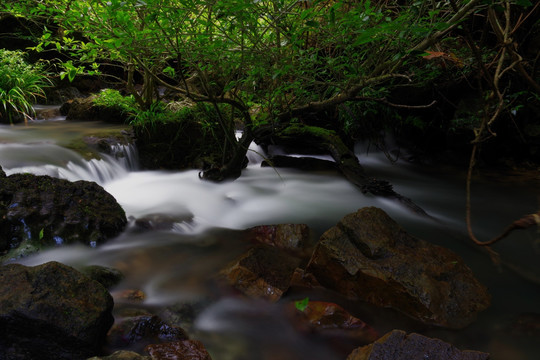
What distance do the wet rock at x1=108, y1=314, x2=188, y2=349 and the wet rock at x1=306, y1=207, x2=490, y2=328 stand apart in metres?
1.20

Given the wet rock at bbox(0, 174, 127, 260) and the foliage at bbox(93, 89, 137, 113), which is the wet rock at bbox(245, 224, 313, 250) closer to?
the wet rock at bbox(0, 174, 127, 260)

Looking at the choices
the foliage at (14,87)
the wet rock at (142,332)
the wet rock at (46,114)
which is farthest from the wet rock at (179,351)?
the wet rock at (46,114)

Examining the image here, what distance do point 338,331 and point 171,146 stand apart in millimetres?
4318

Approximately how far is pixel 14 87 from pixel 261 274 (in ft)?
22.5

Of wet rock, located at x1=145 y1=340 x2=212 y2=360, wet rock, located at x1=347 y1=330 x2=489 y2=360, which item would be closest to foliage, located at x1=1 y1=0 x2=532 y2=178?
wet rock, located at x1=347 y1=330 x2=489 y2=360

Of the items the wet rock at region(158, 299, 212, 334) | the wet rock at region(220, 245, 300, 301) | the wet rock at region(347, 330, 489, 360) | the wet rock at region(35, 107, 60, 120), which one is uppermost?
the wet rock at region(35, 107, 60, 120)

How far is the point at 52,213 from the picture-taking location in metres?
3.14

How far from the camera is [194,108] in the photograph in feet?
18.9

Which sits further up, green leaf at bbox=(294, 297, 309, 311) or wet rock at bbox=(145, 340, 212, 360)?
wet rock at bbox=(145, 340, 212, 360)

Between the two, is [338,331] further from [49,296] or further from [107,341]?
[49,296]

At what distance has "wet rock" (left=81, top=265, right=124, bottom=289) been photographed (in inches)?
104

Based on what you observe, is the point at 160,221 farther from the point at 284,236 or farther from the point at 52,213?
the point at 284,236

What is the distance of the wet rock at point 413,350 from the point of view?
→ 5.26ft

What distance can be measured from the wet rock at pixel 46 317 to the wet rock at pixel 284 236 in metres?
1.83
